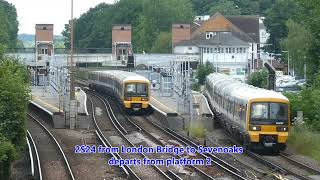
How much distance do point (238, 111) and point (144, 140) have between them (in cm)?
581

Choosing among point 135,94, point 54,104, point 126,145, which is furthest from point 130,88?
point 126,145

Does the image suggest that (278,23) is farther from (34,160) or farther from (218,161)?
(34,160)

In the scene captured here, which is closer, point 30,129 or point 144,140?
point 144,140

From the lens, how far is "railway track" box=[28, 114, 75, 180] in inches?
997

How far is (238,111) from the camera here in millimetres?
30938

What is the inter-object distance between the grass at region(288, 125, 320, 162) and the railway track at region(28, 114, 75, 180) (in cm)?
927

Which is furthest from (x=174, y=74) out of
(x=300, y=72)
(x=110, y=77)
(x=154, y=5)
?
(x=154, y=5)

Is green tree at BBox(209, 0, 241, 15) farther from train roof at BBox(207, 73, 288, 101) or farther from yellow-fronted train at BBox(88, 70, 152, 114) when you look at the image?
train roof at BBox(207, 73, 288, 101)

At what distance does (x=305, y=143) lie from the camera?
99.2 ft

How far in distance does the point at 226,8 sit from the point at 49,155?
117 meters

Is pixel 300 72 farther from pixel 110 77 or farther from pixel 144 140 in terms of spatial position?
pixel 144 140

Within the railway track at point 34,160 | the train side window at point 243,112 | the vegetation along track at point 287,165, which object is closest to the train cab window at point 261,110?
the train side window at point 243,112

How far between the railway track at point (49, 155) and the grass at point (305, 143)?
9.27 metres

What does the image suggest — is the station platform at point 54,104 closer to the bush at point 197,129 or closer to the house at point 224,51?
the bush at point 197,129
